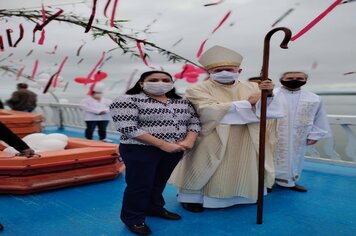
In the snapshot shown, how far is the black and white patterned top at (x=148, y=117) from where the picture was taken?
2.43 meters

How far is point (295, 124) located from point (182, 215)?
1.61m

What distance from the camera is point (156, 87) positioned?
8.27ft

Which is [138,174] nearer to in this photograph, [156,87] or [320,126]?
[156,87]

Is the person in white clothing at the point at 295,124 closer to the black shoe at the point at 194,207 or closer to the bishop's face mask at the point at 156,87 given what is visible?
the black shoe at the point at 194,207

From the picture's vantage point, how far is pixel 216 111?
2.91 metres

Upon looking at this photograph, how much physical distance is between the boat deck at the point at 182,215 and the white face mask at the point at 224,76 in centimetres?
121

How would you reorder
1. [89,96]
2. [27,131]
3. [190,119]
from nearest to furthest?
[190,119] < [27,131] < [89,96]

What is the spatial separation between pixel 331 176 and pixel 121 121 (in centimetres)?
321

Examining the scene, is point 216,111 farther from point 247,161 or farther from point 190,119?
point 247,161

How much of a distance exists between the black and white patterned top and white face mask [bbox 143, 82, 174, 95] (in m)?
0.06

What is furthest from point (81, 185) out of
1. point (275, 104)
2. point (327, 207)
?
point (327, 207)

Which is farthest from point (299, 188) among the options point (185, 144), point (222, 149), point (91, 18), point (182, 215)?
point (91, 18)

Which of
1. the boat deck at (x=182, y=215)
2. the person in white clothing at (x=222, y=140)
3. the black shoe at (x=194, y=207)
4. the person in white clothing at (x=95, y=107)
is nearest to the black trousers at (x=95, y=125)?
the person in white clothing at (x=95, y=107)

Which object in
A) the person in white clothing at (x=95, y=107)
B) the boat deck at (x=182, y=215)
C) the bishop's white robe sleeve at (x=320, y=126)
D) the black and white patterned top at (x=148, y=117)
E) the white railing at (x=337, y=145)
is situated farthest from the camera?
the person in white clothing at (x=95, y=107)
